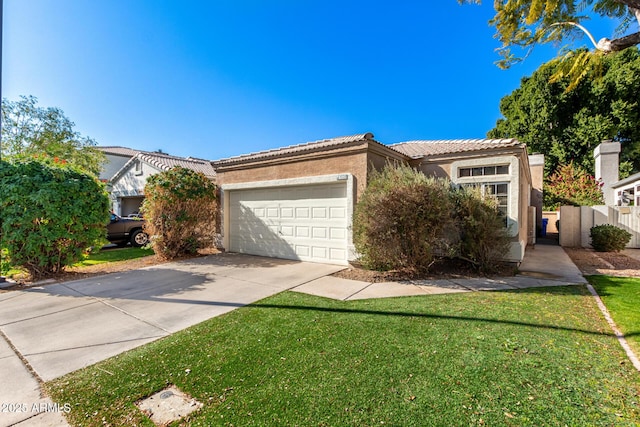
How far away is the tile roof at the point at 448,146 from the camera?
7.53m

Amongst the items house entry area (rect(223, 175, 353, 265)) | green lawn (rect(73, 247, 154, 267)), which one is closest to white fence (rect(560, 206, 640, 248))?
house entry area (rect(223, 175, 353, 265))

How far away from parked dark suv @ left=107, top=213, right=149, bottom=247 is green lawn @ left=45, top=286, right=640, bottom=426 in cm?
1091

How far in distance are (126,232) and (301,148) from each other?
9.52 metres

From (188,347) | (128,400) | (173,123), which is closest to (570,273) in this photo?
(188,347)

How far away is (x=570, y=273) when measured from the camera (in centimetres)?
720

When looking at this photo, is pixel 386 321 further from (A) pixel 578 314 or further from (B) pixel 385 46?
(B) pixel 385 46

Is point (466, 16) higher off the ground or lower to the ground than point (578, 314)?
higher

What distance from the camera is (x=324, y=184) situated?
27.9ft

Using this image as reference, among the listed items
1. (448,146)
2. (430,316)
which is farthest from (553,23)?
(430,316)

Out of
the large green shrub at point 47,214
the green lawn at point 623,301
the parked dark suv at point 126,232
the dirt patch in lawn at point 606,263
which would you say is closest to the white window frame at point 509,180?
the green lawn at point 623,301

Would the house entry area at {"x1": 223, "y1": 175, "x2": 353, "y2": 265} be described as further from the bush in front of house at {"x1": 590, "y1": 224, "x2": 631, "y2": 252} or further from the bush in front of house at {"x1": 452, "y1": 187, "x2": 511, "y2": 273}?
the bush in front of house at {"x1": 590, "y1": 224, "x2": 631, "y2": 252}

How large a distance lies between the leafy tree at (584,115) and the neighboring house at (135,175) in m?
25.6

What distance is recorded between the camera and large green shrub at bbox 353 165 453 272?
6199mm

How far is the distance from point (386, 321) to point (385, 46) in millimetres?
10985
